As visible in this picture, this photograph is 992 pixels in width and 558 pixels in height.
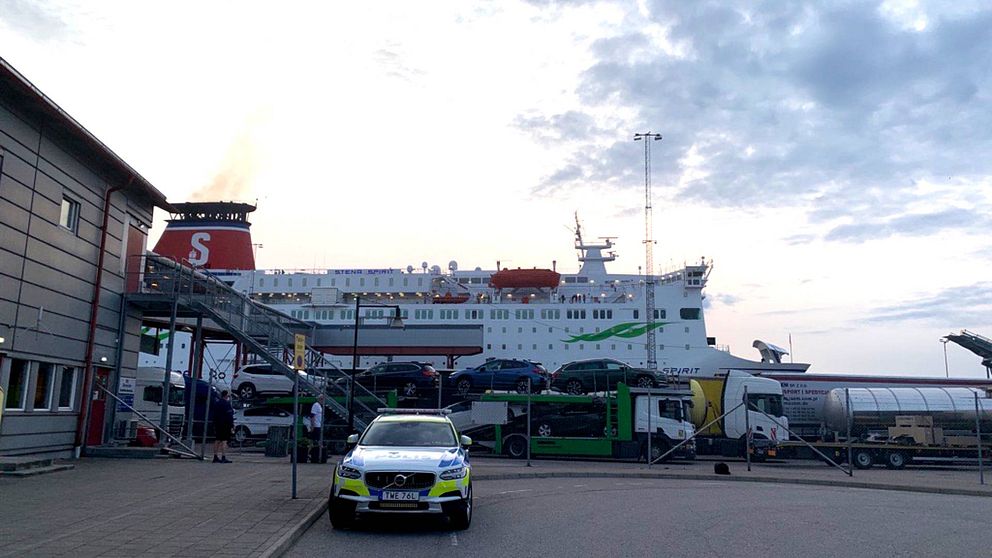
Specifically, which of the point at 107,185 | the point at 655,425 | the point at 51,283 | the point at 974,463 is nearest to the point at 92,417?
the point at 51,283

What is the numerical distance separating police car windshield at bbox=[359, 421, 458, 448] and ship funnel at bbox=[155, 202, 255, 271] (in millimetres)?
42402

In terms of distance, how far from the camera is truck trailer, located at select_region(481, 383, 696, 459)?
80.0 ft

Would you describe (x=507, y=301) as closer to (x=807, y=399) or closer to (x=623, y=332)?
(x=623, y=332)

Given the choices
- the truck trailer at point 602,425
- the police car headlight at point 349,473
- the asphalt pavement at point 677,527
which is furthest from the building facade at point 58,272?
the truck trailer at point 602,425

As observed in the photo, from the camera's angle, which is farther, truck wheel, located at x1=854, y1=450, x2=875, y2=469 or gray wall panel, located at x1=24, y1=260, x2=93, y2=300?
truck wheel, located at x1=854, y1=450, x2=875, y2=469

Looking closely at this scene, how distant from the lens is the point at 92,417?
65.7ft

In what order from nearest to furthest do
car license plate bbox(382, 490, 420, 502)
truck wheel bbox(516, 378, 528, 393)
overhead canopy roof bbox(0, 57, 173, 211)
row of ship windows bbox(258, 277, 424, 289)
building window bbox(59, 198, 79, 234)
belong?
car license plate bbox(382, 490, 420, 502) → overhead canopy roof bbox(0, 57, 173, 211) → building window bbox(59, 198, 79, 234) → truck wheel bbox(516, 378, 528, 393) → row of ship windows bbox(258, 277, 424, 289)

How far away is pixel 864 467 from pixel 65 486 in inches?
942

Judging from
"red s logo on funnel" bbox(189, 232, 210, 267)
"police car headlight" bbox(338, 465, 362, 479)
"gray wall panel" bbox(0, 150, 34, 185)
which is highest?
"red s logo on funnel" bbox(189, 232, 210, 267)

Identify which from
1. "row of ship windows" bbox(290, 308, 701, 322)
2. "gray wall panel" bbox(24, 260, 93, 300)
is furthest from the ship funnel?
"gray wall panel" bbox(24, 260, 93, 300)

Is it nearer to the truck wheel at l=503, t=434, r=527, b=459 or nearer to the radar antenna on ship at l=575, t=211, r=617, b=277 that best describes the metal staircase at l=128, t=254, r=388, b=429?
the truck wheel at l=503, t=434, r=527, b=459

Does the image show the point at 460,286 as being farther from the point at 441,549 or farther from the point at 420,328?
the point at 441,549

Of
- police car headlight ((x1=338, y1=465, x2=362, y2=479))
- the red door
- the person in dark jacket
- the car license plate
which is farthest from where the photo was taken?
the red door

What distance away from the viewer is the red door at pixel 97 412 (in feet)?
65.7
